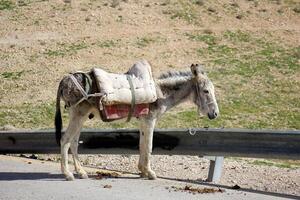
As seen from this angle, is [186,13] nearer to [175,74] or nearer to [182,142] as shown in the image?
[175,74]

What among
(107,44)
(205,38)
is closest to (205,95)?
(107,44)

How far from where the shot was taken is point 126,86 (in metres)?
9.81

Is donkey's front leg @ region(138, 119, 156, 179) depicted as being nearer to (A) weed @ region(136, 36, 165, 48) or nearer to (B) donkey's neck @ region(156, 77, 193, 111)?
(B) donkey's neck @ region(156, 77, 193, 111)

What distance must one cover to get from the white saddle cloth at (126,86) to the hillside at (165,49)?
20.4 ft

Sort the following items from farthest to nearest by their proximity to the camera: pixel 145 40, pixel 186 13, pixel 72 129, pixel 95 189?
pixel 186 13 → pixel 145 40 → pixel 72 129 → pixel 95 189

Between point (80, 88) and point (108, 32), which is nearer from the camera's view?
point (80, 88)

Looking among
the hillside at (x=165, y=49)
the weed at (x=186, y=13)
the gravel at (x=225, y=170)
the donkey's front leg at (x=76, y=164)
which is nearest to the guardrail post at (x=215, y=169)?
the gravel at (x=225, y=170)

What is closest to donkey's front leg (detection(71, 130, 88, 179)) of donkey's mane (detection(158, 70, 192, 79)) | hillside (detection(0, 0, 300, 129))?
donkey's mane (detection(158, 70, 192, 79))

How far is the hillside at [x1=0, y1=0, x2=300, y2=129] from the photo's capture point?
1820 cm

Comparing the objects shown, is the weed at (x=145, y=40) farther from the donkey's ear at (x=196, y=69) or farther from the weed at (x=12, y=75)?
the donkey's ear at (x=196, y=69)

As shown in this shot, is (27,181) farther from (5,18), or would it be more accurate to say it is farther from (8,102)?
(5,18)

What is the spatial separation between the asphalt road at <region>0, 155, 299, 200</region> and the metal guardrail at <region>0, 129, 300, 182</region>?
664mm

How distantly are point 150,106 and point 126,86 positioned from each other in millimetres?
575

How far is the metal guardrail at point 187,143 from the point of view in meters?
9.70
